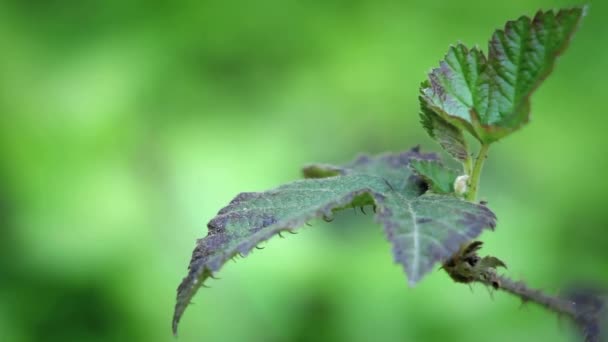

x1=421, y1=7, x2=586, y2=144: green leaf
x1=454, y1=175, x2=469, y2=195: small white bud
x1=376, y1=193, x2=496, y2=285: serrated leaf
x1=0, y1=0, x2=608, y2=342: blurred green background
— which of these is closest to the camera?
x1=376, y1=193, x2=496, y2=285: serrated leaf

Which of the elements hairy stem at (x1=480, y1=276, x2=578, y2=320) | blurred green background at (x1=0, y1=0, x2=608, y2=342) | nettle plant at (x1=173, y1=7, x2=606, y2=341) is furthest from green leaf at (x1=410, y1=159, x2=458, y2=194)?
blurred green background at (x1=0, y1=0, x2=608, y2=342)

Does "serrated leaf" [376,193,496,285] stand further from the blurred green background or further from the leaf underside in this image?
the blurred green background

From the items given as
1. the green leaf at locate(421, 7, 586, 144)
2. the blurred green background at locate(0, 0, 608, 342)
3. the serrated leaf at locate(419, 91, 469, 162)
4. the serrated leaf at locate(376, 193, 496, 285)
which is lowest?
the blurred green background at locate(0, 0, 608, 342)

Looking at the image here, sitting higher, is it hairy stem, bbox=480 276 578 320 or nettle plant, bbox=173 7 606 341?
nettle plant, bbox=173 7 606 341

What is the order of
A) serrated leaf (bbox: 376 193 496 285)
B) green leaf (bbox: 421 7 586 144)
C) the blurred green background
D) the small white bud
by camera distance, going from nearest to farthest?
serrated leaf (bbox: 376 193 496 285) < green leaf (bbox: 421 7 586 144) < the small white bud < the blurred green background

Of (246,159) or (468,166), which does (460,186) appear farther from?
(246,159)

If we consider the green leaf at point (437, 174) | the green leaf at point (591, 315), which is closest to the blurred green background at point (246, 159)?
the green leaf at point (591, 315)

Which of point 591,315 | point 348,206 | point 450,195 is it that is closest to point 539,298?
point 591,315

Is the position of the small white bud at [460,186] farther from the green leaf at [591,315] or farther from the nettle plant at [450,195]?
the green leaf at [591,315]
